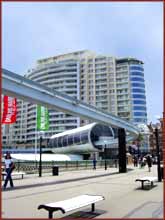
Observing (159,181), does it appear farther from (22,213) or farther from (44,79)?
(44,79)

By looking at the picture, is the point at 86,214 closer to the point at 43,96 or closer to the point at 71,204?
the point at 71,204

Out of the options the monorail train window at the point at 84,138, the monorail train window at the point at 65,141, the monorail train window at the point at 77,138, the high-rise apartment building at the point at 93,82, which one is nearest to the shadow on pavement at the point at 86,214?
the monorail train window at the point at 84,138

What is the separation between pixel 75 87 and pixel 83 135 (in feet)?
187

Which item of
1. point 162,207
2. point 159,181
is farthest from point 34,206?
point 159,181

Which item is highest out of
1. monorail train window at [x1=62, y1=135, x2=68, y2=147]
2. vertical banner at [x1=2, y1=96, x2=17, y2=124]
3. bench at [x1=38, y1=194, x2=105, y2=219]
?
vertical banner at [x1=2, y1=96, x2=17, y2=124]

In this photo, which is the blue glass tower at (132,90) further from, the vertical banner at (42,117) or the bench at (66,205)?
the bench at (66,205)

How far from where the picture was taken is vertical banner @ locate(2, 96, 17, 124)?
2322cm

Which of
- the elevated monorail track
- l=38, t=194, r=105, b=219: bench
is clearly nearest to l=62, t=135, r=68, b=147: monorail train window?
the elevated monorail track

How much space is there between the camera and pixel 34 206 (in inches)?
380

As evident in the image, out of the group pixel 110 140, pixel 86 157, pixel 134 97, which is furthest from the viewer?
pixel 134 97

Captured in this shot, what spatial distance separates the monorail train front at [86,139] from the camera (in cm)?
8700

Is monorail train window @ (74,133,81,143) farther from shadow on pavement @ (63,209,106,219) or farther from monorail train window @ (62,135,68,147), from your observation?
shadow on pavement @ (63,209,106,219)

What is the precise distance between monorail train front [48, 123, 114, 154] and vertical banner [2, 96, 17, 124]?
6064 centimetres

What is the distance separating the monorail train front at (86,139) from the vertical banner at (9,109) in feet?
199
